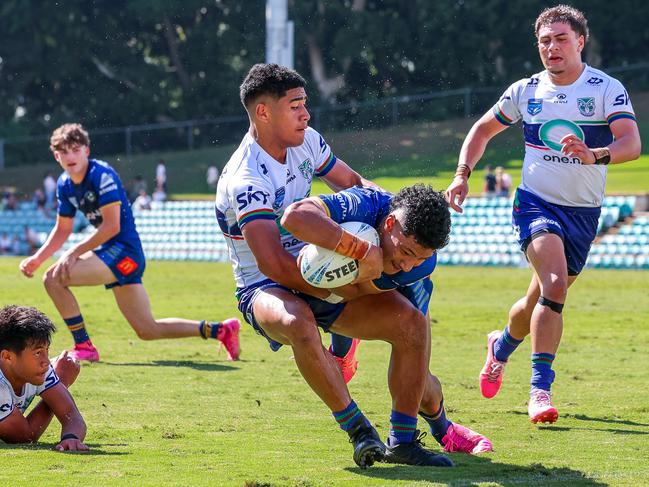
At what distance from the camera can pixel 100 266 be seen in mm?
10750

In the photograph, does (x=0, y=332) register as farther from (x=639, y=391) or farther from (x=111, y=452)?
(x=639, y=391)

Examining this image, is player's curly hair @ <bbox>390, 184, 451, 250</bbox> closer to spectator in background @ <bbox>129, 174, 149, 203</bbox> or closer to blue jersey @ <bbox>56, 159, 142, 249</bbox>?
blue jersey @ <bbox>56, 159, 142, 249</bbox>

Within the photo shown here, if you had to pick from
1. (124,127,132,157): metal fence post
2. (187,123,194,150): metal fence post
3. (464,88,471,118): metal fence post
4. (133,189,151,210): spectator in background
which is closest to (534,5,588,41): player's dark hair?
(133,189,151,210): spectator in background

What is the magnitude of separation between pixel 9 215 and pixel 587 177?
1379 inches

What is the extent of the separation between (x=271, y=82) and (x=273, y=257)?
114 centimetres

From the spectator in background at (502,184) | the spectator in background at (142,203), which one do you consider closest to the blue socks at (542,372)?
the spectator in background at (502,184)

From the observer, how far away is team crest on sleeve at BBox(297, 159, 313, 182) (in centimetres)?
701

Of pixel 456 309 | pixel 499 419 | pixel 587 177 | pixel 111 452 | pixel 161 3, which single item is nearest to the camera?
pixel 111 452

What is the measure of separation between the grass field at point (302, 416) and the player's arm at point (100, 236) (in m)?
0.94

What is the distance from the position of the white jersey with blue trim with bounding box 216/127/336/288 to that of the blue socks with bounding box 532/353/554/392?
1.86 metres

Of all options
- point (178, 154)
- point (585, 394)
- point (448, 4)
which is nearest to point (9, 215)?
point (178, 154)

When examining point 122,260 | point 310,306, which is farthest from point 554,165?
point 122,260

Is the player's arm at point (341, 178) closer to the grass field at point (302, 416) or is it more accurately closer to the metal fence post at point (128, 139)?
the grass field at point (302, 416)

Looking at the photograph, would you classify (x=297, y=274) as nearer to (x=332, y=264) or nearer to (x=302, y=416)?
(x=332, y=264)
